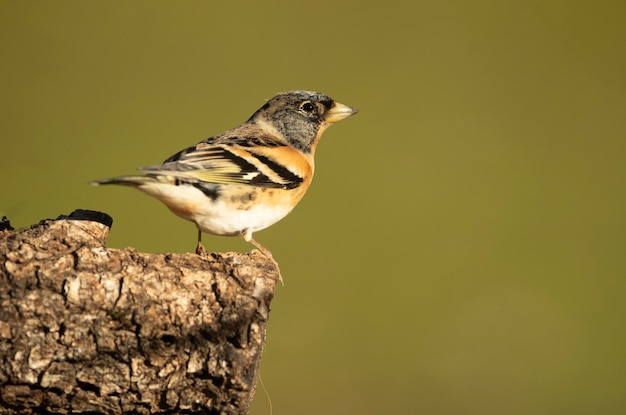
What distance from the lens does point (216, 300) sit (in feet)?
5.21

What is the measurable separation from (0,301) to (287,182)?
95 centimetres

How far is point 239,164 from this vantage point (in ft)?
6.77

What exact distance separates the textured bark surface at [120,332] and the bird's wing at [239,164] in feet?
1.12

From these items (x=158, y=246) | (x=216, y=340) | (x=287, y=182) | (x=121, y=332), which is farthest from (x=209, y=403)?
(x=158, y=246)

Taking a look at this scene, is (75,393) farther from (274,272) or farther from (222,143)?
(222,143)

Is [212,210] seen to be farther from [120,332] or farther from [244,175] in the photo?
[120,332]

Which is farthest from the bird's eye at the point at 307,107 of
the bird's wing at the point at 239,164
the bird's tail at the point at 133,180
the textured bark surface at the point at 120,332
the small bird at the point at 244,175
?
the textured bark surface at the point at 120,332

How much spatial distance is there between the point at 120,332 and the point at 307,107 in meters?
1.24

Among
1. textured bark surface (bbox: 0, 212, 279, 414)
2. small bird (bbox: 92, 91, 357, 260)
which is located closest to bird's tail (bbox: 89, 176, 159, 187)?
small bird (bbox: 92, 91, 357, 260)

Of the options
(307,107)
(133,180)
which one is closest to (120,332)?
(133,180)

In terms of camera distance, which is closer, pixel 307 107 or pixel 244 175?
pixel 244 175

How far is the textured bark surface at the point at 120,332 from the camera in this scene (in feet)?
4.93

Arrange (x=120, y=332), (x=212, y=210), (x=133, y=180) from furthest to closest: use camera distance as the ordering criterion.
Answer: (x=212, y=210) < (x=133, y=180) < (x=120, y=332)

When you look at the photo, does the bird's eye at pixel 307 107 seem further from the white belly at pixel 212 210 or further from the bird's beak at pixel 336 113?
the white belly at pixel 212 210
